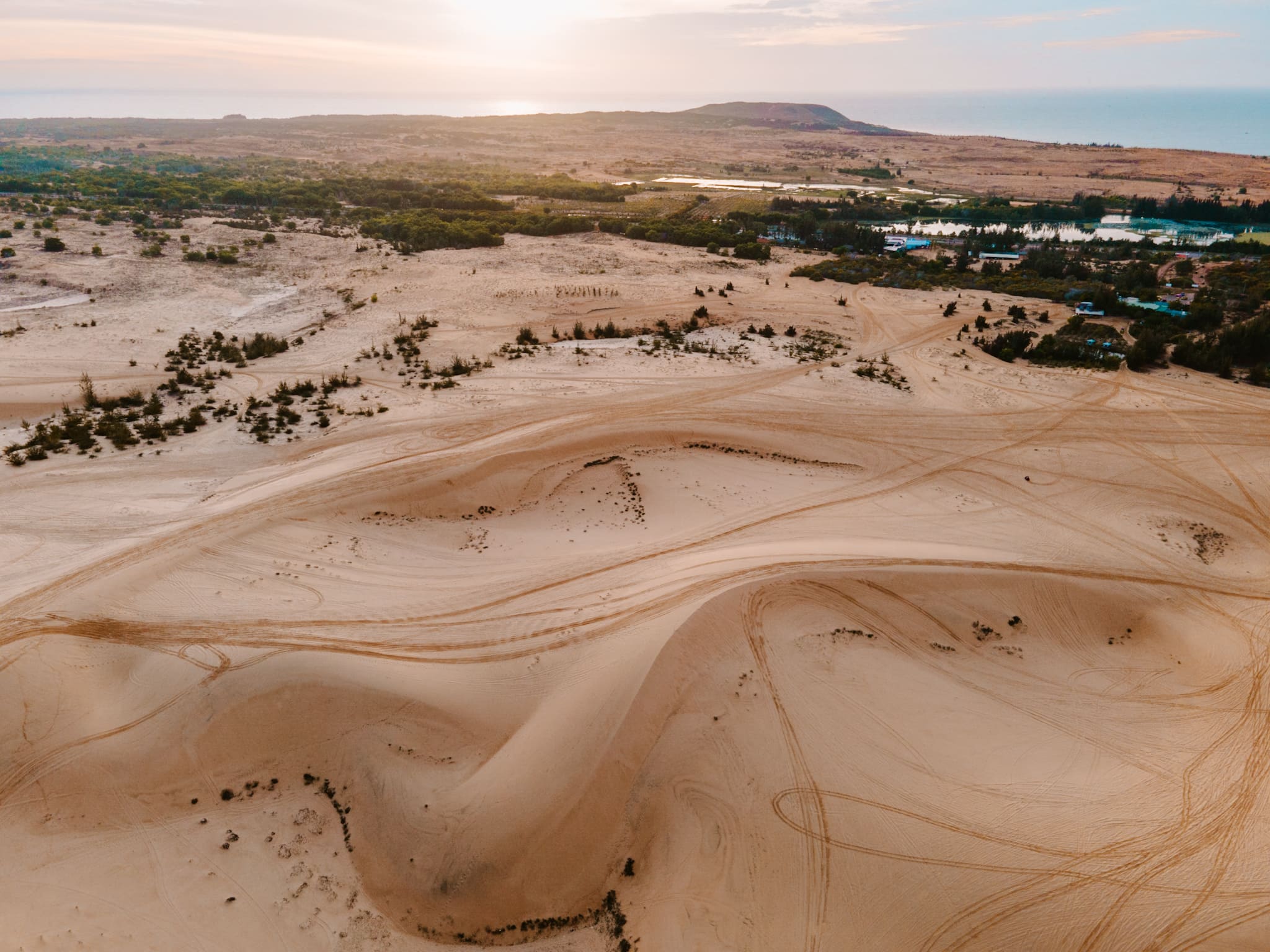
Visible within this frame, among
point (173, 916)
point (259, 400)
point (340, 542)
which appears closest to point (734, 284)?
point (259, 400)

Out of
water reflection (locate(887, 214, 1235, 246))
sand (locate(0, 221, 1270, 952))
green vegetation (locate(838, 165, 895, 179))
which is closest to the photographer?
sand (locate(0, 221, 1270, 952))

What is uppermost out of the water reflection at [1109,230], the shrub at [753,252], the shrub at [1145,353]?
the water reflection at [1109,230]

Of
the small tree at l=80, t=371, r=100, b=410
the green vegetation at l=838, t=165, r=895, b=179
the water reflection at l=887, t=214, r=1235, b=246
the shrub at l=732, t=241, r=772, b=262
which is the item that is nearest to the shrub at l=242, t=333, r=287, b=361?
the small tree at l=80, t=371, r=100, b=410

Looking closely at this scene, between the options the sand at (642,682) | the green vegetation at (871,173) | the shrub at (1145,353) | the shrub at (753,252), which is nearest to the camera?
the sand at (642,682)

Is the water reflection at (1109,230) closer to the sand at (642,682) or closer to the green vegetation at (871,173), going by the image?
the green vegetation at (871,173)

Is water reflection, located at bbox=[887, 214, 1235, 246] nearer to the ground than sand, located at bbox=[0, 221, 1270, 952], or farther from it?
farther from it

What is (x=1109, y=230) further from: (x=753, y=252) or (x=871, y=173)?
(x=871, y=173)

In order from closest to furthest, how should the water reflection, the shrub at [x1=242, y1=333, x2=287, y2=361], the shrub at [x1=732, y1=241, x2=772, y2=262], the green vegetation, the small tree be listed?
the small tree → the shrub at [x1=242, y1=333, x2=287, y2=361] → the shrub at [x1=732, y1=241, x2=772, y2=262] → the water reflection → the green vegetation

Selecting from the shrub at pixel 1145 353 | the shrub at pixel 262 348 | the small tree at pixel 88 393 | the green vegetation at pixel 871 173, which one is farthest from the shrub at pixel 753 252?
the green vegetation at pixel 871 173

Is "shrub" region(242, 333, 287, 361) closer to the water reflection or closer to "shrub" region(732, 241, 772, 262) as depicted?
"shrub" region(732, 241, 772, 262)
